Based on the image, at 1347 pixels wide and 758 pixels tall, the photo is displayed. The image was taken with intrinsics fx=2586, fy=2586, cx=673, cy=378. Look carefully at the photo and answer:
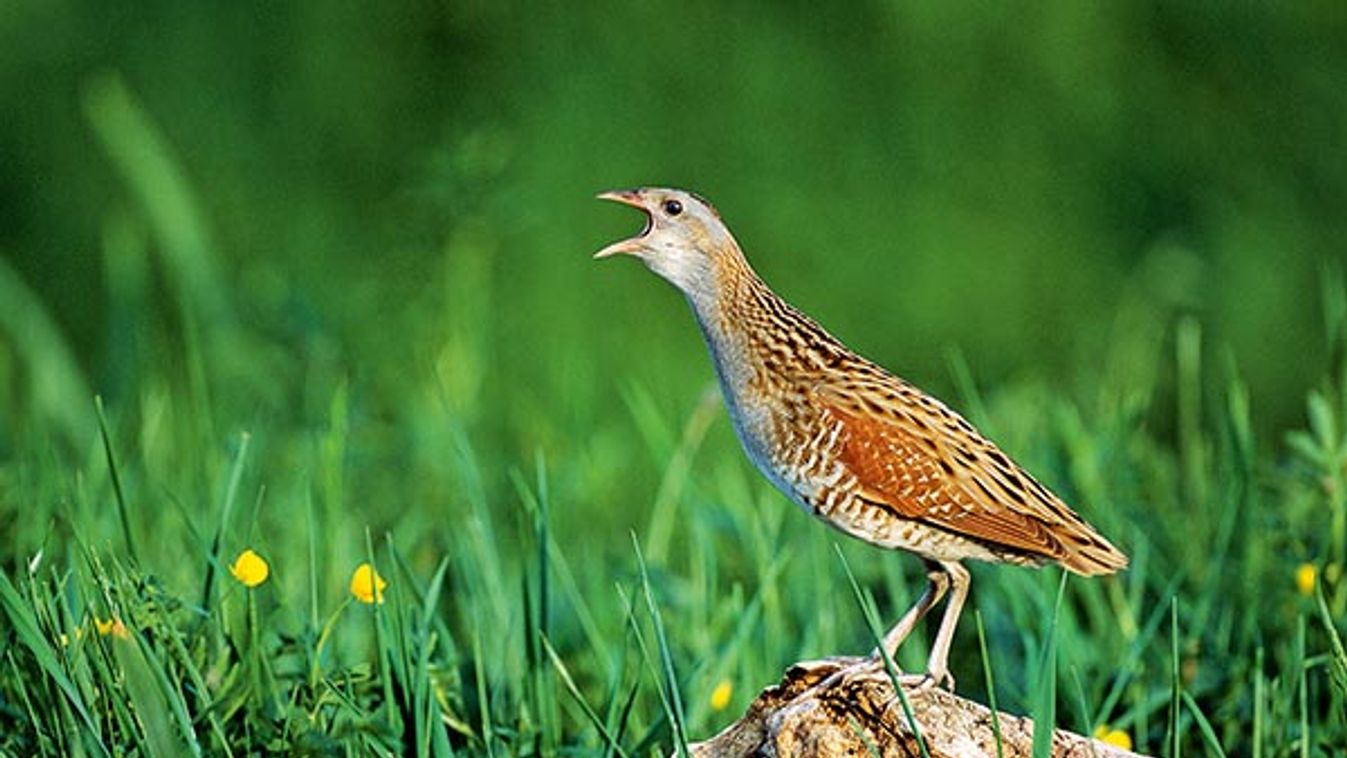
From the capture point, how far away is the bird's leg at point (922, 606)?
4.20 m

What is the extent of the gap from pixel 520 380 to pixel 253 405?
1.85 metres

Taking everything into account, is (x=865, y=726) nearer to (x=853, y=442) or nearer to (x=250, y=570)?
(x=853, y=442)

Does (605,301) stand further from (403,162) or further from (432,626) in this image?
(432,626)

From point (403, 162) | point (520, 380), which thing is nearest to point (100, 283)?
point (403, 162)

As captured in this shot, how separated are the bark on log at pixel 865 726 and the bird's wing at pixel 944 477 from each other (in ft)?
0.93

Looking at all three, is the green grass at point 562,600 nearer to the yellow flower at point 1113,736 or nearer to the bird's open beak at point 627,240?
the yellow flower at point 1113,736

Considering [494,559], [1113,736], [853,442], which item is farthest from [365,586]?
[1113,736]

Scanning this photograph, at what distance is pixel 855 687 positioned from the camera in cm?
403

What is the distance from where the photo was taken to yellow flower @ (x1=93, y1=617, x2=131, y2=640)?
3.82 metres

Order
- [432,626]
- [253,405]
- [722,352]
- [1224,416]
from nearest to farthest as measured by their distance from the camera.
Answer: [722,352] → [432,626] → [1224,416] → [253,405]

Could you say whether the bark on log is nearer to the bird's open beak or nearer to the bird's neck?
the bird's neck

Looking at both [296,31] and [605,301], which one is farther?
[296,31]

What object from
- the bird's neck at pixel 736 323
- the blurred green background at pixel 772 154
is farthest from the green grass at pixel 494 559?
the blurred green background at pixel 772 154

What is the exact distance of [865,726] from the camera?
3928mm
